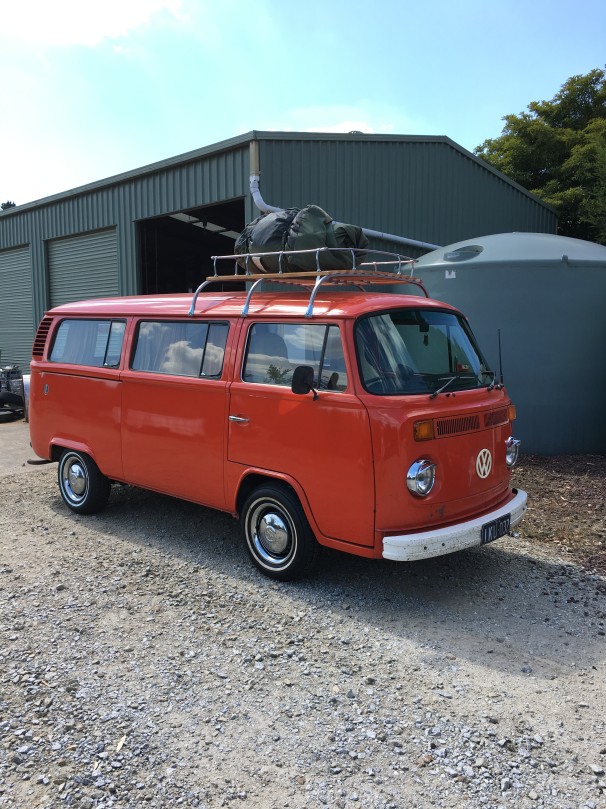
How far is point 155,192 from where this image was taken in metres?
12.2

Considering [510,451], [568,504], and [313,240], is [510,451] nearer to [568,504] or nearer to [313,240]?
[568,504]

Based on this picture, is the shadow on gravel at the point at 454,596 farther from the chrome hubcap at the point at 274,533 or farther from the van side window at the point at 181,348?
the van side window at the point at 181,348

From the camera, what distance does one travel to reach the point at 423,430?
13.3 ft

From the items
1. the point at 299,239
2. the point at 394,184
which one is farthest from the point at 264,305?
the point at 394,184

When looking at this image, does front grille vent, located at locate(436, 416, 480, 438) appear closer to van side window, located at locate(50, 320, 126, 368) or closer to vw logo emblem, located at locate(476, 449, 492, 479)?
vw logo emblem, located at locate(476, 449, 492, 479)

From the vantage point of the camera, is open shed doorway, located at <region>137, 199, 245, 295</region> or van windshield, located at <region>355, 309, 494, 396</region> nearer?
van windshield, located at <region>355, 309, 494, 396</region>

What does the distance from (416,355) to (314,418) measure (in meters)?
0.89

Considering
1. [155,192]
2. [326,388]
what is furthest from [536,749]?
[155,192]

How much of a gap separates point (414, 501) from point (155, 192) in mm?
10127

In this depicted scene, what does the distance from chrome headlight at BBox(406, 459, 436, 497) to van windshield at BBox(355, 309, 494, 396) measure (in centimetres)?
50

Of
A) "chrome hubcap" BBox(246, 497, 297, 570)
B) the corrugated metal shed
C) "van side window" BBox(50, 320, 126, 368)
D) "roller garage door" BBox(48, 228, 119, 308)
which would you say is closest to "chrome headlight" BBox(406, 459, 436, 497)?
"chrome hubcap" BBox(246, 497, 297, 570)

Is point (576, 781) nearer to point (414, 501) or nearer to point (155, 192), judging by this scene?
point (414, 501)

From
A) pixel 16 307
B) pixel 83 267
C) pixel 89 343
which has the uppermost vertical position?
pixel 83 267

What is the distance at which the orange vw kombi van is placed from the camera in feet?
13.4
